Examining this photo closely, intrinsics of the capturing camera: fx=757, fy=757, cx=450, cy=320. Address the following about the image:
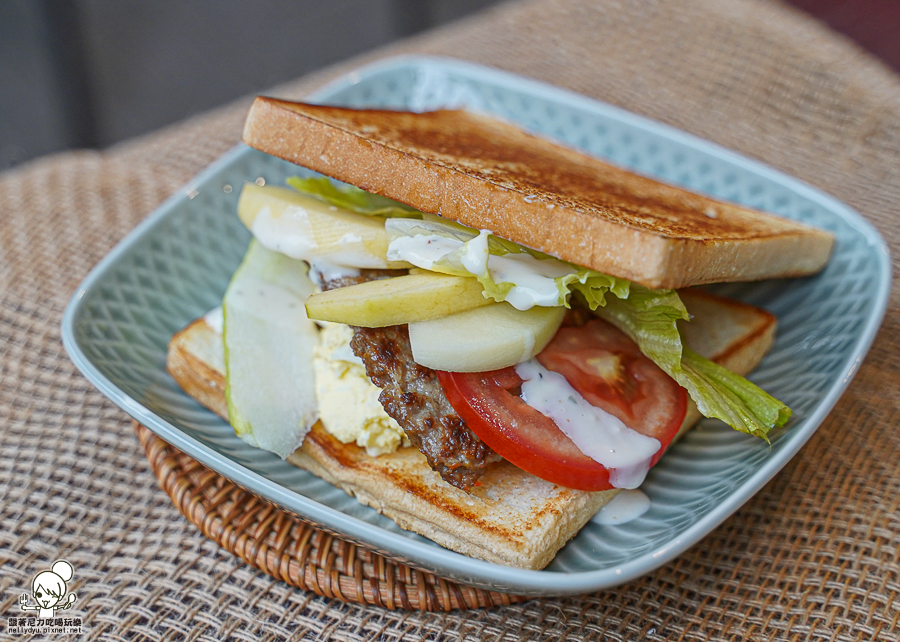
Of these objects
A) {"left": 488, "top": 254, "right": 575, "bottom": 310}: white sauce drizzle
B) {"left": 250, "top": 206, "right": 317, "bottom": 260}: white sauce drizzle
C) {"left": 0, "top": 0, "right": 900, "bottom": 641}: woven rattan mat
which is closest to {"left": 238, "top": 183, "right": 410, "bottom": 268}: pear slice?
{"left": 250, "top": 206, "right": 317, "bottom": 260}: white sauce drizzle

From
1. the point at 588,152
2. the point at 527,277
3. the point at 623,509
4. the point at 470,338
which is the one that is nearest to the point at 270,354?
the point at 470,338

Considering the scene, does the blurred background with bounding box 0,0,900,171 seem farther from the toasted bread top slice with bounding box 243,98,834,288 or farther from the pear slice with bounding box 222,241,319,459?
the pear slice with bounding box 222,241,319,459

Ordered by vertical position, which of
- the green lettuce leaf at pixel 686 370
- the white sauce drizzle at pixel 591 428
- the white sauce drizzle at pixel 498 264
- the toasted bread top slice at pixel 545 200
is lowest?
the white sauce drizzle at pixel 591 428

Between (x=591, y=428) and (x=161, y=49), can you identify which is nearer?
(x=591, y=428)

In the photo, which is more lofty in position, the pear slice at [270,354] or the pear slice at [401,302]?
the pear slice at [401,302]

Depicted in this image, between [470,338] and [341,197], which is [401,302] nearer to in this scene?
[470,338]

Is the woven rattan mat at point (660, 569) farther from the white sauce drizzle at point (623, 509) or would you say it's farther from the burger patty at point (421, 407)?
the burger patty at point (421, 407)

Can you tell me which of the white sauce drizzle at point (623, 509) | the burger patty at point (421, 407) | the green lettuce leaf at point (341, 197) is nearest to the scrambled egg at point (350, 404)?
the burger patty at point (421, 407)

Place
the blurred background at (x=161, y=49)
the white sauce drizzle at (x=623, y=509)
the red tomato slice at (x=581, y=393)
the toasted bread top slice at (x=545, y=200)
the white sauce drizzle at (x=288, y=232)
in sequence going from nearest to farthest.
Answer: the toasted bread top slice at (x=545, y=200)
the red tomato slice at (x=581, y=393)
the white sauce drizzle at (x=623, y=509)
the white sauce drizzle at (x=288, y=232)
the blurred background at (x=161, y=49)

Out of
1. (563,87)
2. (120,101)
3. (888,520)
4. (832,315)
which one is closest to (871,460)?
(888,520)
